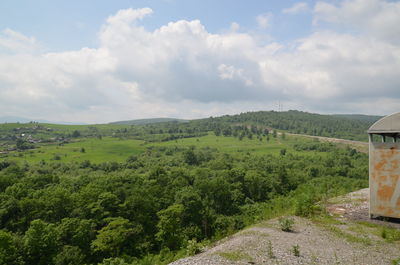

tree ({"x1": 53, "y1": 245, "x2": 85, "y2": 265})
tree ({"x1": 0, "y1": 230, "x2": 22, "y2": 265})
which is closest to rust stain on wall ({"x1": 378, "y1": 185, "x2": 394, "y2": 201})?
tree ({"x1": 53, "y1": 245, "x2": 85, "y2": 265})

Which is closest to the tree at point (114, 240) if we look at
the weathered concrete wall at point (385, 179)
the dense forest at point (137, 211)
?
the dense forest at point (137, 211)

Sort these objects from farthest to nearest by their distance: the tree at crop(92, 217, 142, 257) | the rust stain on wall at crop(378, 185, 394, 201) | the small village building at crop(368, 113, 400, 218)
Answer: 1. the tree at crop(92, 217, 142, 257)
2. the rust stain on wall at crop(378, 185, 394, 201)
3. the small village building at crop(368, 113, 400, 218)

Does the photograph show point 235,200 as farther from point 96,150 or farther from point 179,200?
point 96,150

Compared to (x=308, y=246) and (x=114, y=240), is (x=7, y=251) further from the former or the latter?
(x=308, y=246)

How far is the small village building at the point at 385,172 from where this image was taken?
13.2 metres

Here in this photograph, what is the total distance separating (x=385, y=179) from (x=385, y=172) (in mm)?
378

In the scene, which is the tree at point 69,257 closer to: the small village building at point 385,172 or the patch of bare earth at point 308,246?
the patch of bare earth at point 308,246

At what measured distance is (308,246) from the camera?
10.7 metres

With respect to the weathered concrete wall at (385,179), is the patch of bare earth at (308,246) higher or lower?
lower

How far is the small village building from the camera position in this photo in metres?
13.2

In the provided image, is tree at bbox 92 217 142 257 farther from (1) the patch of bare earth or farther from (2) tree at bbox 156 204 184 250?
(1) the patch of bare earth

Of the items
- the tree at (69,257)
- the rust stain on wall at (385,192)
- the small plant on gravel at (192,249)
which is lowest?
the tree at (69,257)

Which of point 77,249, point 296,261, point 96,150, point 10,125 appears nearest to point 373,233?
point 296,261

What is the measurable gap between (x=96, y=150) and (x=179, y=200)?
260 ft
